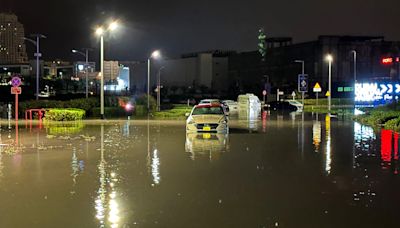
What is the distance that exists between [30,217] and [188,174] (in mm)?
4929

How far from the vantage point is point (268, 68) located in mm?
121188

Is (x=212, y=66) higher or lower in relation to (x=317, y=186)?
higher

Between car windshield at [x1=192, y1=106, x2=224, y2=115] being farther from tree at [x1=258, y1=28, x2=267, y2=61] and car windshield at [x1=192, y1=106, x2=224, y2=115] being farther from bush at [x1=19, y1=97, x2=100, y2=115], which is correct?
tree at [x1=258, y1=28, x2=267, y2=61]

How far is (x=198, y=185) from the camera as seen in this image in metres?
11.2

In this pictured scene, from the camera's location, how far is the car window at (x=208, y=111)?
86.6 ft

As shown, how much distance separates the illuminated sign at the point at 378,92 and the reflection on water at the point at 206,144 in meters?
30.2

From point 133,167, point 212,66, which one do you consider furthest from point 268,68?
point 133,167

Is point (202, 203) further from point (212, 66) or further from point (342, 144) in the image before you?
point (212, 66)

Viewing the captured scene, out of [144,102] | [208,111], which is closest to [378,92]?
[144,102]

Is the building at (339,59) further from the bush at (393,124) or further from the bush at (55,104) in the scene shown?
the bush at (393,124)

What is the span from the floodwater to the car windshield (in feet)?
21.1

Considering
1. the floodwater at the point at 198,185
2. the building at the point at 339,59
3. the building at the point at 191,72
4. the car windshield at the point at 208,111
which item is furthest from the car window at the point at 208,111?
the building at the point at 191,72

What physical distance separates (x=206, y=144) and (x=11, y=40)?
4233 inches

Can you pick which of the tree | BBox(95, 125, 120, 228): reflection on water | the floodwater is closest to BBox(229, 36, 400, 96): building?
the tree
